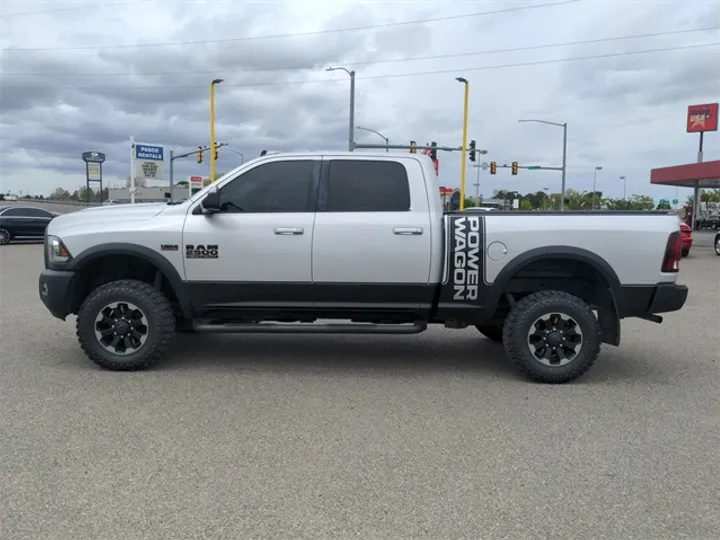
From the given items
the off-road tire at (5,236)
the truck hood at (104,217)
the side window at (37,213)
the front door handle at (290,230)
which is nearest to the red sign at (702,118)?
the side window at (37,213)

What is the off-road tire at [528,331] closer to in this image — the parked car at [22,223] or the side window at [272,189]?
the side window at [272,189]

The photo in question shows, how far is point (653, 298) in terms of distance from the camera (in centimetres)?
553

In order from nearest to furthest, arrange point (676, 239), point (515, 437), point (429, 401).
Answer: point (515, 437), point (429, 401), point (676, 239)

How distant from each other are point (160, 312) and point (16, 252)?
17195mm

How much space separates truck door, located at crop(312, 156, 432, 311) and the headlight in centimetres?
226

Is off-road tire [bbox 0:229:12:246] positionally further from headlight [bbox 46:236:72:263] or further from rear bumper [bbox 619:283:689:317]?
rear bumper [bbox 619:283:689:317]

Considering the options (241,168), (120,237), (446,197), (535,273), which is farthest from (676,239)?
(120,237)

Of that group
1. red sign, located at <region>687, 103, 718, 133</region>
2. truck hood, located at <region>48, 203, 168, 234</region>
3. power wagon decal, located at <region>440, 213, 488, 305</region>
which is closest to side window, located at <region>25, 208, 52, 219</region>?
truck hood, located at <region>48, 203, 168, 234</region>

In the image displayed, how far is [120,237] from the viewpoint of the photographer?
5617 mm

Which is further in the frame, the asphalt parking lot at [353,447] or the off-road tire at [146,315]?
the off-road tire at [146,315]

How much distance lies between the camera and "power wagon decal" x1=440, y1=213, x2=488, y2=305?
548 centimetres

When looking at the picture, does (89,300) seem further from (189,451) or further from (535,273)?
(535,273)

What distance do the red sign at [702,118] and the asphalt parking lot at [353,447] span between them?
176 ft

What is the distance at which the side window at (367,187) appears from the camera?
5652 mm
